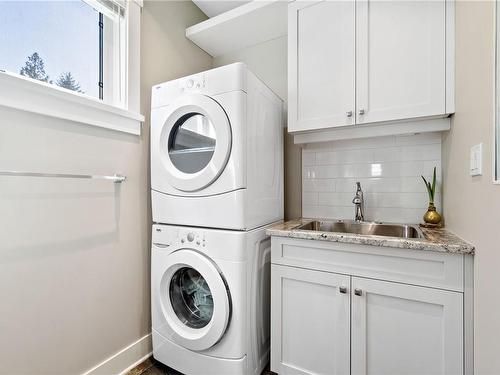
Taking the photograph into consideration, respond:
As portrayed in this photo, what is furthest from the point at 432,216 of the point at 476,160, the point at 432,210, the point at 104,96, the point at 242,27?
the point at 104,96

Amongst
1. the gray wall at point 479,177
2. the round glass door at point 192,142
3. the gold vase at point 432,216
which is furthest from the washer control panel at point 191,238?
the gold vase at point 432,216

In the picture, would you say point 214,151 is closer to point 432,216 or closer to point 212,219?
point 212,219

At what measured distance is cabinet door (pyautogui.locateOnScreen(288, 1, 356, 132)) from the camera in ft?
4.92

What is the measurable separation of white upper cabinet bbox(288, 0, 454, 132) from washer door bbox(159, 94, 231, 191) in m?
0.57

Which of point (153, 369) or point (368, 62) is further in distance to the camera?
point (153, 369)

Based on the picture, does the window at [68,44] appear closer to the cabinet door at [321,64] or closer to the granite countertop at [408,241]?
the cabinet door at [321,64]

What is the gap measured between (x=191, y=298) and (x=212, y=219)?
0.57 meters

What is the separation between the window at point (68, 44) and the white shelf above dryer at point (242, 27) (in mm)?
674

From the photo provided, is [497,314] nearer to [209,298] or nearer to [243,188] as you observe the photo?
[243,188]

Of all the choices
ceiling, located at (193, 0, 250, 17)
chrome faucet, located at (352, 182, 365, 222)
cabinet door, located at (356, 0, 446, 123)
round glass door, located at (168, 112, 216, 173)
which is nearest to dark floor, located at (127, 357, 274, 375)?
chrome faucet, located at (352, 182, 365, 222)

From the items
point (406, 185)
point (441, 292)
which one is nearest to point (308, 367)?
point (441, 292)

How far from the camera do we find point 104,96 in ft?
5.16

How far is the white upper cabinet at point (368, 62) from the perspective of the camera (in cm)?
131

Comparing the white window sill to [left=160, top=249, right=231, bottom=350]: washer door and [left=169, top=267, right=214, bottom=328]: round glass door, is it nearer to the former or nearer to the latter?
[left=160, top=249, right=231, bottom=350]: washer door
